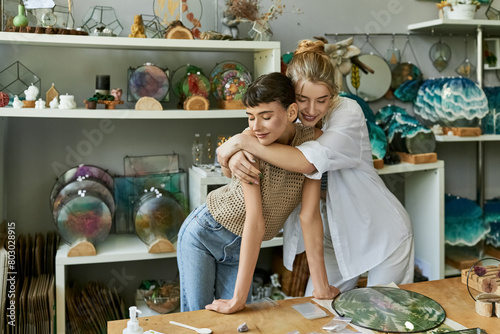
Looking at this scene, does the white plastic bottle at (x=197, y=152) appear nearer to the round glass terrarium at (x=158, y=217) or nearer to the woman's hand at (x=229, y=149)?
the round glass terrarium at (x=158, y=217)

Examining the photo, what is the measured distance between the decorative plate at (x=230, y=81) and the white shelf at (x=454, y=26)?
1.02 metres

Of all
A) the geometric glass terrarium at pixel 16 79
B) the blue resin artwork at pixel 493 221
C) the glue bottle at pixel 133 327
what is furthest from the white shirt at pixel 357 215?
the blue resin artwork at pixel 493 221

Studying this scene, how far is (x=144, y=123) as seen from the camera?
272cm

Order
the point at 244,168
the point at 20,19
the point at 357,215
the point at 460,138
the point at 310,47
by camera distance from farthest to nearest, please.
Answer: the point at 460,138 < the point at 20,19 < the point at 357,215 < the point at 310,47 < the point at 244,168

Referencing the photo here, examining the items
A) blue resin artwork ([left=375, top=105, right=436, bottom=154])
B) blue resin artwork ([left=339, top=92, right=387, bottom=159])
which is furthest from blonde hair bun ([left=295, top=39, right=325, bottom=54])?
blue resin artwork ([left=375, top=105, right=436, bottom=154])

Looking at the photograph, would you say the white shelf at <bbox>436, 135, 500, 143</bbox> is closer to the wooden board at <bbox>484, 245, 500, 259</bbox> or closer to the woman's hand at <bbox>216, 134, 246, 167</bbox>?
the wooden board at <bbox>484, 245, 500, 259</bbox>

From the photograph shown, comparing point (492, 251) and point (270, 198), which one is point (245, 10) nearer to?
point (270, 198)

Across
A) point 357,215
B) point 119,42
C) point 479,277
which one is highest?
point 119,42

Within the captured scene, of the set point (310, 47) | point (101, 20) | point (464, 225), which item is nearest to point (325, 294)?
point (310, 47)

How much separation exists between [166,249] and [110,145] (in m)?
0.60

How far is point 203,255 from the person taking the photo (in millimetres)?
1662

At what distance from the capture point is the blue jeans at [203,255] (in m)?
1.64

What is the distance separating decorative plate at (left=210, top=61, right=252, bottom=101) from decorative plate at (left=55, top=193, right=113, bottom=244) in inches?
28.1

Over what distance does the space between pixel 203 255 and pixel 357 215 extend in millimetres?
490
